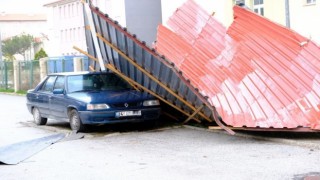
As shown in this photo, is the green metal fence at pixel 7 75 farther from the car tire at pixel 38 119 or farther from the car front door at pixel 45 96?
the car front door at pixel 45 96

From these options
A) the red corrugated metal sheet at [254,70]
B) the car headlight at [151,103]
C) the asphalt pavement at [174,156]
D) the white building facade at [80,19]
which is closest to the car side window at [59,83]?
the asphalt pavement at [174,156]

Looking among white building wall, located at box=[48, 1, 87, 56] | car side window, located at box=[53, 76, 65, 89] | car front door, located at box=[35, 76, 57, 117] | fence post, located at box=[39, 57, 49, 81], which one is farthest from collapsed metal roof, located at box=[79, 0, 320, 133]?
white building wall, located at box=[48, 1, 87, 56]

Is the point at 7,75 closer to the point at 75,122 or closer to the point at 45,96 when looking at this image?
the point at 45,96

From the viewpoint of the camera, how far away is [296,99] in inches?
444

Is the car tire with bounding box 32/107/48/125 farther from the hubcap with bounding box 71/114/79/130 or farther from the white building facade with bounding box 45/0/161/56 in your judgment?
the white building facade with bounding box 45/0/161/56

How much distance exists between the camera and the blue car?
1302 centimetres

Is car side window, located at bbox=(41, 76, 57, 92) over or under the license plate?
over

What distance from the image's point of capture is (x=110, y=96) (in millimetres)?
13430

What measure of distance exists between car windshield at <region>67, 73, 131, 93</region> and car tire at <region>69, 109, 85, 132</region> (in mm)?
610

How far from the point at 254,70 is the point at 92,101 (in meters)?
3.59

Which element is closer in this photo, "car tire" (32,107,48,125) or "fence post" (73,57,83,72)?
"car tire" (32,107,48,125)

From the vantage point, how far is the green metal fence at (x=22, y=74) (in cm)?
3575

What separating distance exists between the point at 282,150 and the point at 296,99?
173 cm

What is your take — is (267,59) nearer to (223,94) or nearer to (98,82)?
(223,94)
